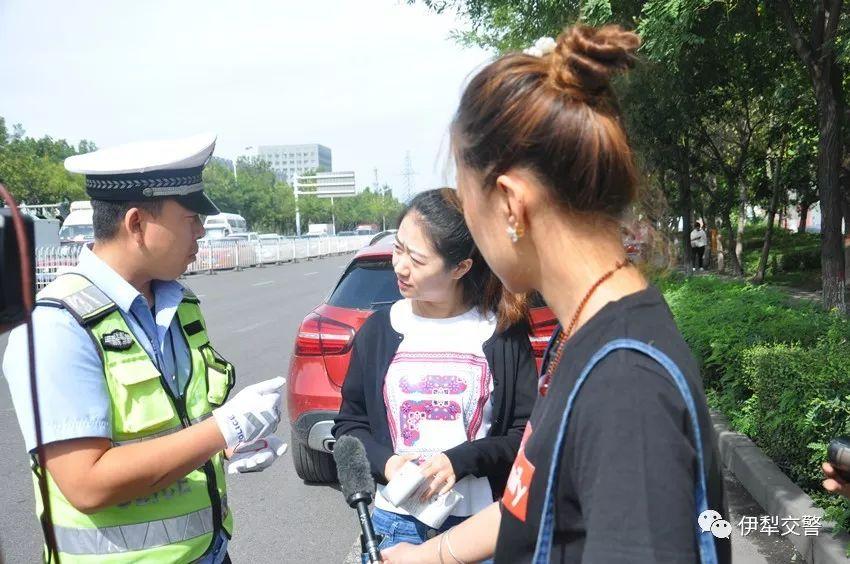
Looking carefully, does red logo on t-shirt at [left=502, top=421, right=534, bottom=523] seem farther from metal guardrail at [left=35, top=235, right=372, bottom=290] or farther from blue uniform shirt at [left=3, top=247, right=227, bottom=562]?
metal guardrail at [left=35, top=235, right=372, bottom=290]

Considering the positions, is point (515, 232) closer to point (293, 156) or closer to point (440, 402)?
point (440, 402)

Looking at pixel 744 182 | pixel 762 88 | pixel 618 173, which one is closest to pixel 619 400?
pixel 618 173

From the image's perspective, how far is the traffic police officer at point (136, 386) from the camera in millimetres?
1634

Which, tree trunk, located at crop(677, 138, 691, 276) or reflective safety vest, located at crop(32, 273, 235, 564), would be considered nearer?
reflective safety vest, located at crop(32, 273, 235, 564)

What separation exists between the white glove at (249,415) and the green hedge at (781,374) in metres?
2.37

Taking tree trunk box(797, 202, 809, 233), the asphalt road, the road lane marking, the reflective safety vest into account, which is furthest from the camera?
tree trunk box(797, 202, 809, 233)

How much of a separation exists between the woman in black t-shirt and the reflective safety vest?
0.99 metres

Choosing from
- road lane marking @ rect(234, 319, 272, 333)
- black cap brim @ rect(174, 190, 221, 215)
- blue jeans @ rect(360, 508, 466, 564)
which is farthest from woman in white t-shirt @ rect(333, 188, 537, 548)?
road lane marking @ rect(234, 319, 272, 333)

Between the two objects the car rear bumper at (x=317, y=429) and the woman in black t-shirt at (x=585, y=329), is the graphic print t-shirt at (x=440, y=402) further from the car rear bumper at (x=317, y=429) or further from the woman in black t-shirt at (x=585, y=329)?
the car rear bumper at (x=317, y=429)

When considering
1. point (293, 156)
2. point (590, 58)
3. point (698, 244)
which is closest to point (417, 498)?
point (590, 58)

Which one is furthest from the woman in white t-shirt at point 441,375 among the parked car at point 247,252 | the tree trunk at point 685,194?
the parked car at point 247,252

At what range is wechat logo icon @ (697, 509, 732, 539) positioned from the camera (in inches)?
38.3

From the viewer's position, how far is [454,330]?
2408 millimetres

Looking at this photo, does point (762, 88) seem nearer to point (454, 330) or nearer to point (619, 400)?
point (454, 330)
